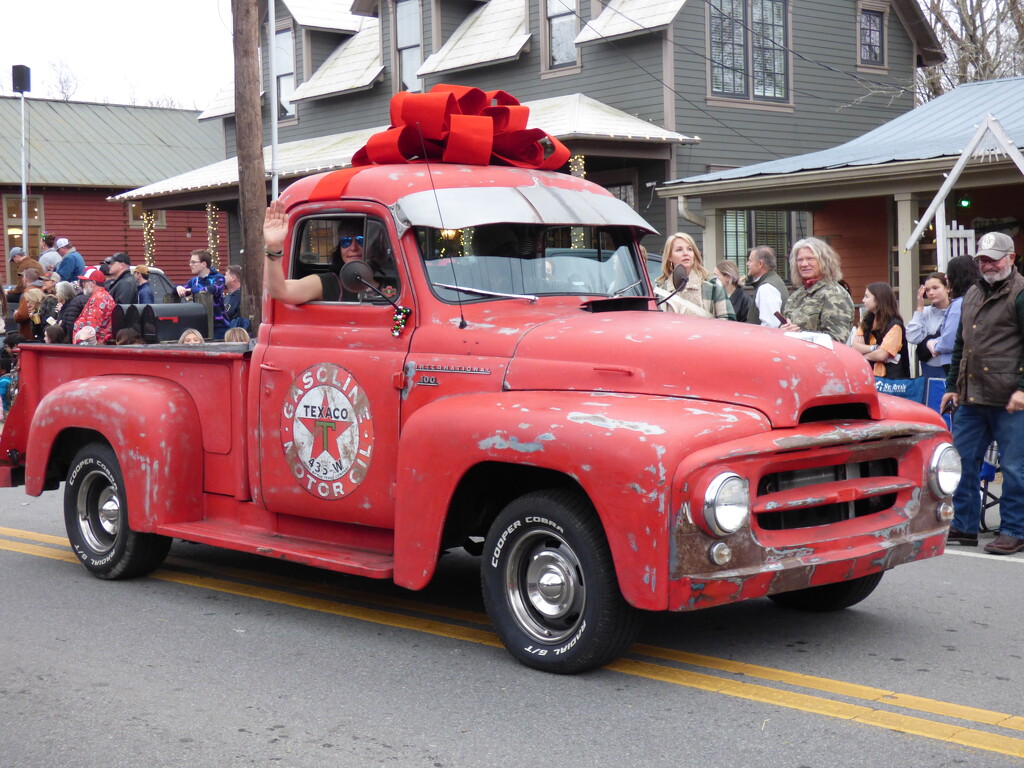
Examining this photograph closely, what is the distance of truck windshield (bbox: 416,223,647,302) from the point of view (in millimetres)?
6137

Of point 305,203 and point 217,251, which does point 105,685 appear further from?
point 217,251

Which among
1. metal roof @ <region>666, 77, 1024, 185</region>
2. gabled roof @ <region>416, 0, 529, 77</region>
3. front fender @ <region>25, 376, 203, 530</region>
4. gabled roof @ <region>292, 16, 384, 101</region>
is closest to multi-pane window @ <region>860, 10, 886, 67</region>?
metal roof @ <region>666, 77, 1024, 185</region>

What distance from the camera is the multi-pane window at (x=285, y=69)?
95.4 ft

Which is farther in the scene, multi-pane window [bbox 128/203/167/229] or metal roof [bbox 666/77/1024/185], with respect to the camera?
multi-pane window [bbox 128/203/167/229]

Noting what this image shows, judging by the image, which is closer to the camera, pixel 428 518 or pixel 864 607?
pixel 428 518

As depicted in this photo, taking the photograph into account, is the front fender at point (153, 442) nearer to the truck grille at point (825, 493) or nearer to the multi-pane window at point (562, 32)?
the truck grille at point (825, 493)

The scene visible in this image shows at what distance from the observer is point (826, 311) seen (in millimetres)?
8391

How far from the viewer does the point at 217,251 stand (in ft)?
102

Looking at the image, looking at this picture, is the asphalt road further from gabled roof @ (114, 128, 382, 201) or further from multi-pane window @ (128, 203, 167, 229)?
multi-pane window @ (128, 203, 167, 229)

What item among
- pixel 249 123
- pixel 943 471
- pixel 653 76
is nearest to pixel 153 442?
pixel 943 471

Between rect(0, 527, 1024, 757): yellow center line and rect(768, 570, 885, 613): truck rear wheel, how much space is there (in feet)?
3.12

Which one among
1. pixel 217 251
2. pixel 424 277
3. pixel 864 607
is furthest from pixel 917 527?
pixel 217 251

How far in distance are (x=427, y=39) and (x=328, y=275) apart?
1998 cm

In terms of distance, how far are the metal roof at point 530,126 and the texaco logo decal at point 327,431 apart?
38.2ft
